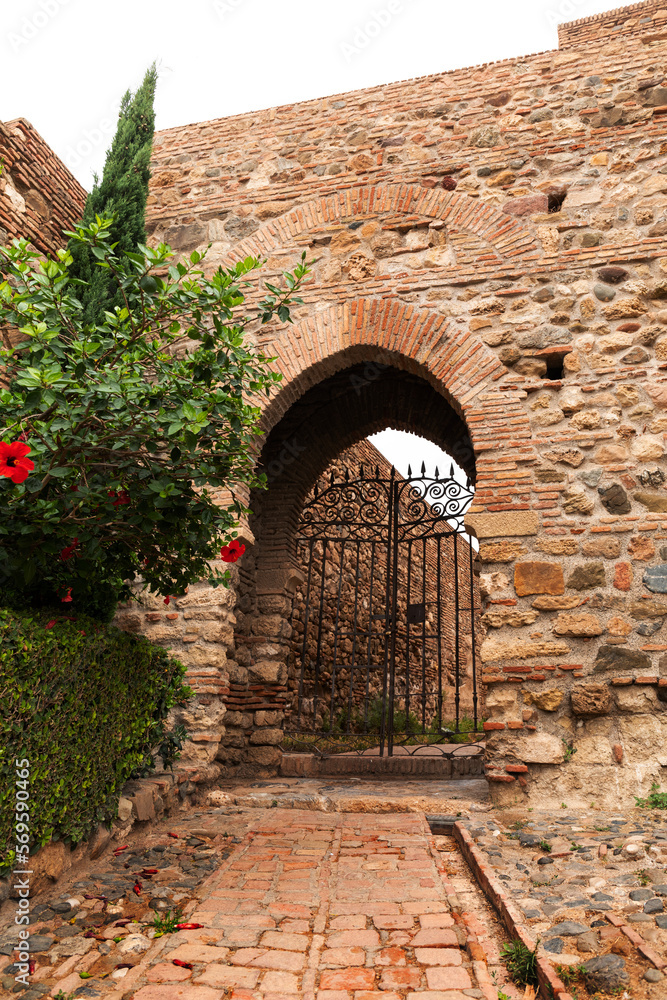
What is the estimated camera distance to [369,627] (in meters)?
6.22

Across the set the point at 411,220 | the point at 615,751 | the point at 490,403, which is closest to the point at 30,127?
the point at 411,220

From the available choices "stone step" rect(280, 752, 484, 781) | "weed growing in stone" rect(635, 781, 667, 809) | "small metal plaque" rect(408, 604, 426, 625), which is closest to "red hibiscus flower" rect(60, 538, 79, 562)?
"weed growing in stone" rect(635, 781, 667, 809)

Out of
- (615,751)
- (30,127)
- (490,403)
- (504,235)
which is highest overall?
(30,127)

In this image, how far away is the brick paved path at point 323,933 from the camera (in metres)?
2.02

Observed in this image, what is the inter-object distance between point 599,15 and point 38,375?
10.9 m

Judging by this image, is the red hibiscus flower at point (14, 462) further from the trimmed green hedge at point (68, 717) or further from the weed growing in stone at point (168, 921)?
the weed growing in stone at point (168, 921)

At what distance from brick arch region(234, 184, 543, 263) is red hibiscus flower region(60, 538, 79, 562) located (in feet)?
11.6

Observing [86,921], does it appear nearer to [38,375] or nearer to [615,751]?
Answer: [38,375]

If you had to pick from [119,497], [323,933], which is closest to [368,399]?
[119,497]

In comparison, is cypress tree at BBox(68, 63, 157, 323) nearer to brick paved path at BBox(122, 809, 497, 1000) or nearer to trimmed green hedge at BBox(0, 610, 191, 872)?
trimmed green hedge at BBox(0, 610, 191, 872)

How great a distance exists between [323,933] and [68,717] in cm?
128

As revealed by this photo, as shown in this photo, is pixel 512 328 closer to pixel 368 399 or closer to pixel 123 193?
pixel 368 399

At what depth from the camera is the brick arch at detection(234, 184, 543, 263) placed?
4.97 metres

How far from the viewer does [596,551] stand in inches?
A: 165
